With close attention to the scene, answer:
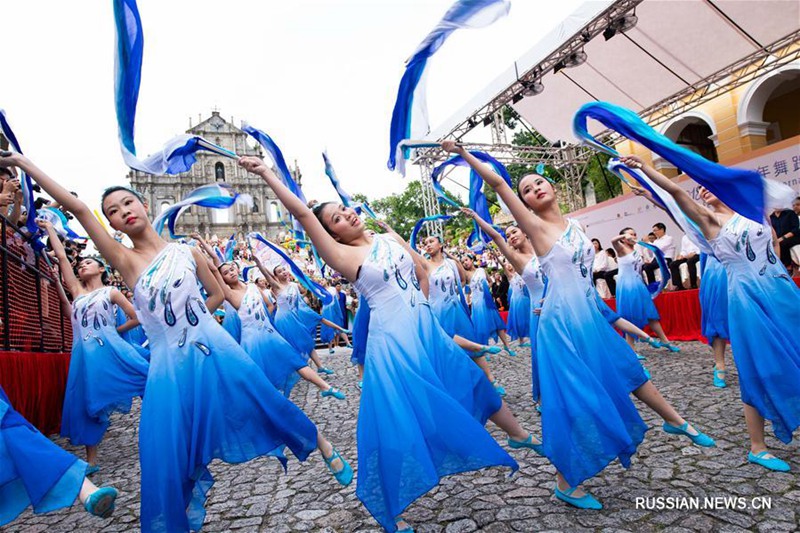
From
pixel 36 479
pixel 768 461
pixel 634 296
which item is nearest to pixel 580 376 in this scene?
pixel 768 461

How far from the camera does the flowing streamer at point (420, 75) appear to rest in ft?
9.87

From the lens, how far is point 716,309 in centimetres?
527

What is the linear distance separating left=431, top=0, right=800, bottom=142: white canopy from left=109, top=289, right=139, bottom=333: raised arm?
368 inches

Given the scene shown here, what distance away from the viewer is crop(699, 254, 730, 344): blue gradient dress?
5145mm

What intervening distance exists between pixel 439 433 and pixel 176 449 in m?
1.20

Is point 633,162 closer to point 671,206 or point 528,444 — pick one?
point 671,206

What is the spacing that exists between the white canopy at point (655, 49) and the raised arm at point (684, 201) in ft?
25.2

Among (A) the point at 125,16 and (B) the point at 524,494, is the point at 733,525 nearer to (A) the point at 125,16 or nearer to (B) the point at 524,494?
(B) the point at 524,494

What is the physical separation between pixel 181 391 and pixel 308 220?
104cm

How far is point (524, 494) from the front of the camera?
2902 mm

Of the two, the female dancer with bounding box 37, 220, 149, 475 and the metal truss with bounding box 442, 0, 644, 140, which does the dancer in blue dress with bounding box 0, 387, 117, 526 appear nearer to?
the female dancer with bounding box 37, 220, 149, 475

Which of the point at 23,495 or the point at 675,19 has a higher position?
the point at 675,19

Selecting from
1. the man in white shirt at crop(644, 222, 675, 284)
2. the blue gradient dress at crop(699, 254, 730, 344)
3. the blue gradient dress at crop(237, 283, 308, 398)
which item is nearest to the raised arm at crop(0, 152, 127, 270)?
the blue gradient dress at crop(237, 283, 308, 398)

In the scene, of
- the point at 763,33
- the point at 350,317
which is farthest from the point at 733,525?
the point at 350,317
